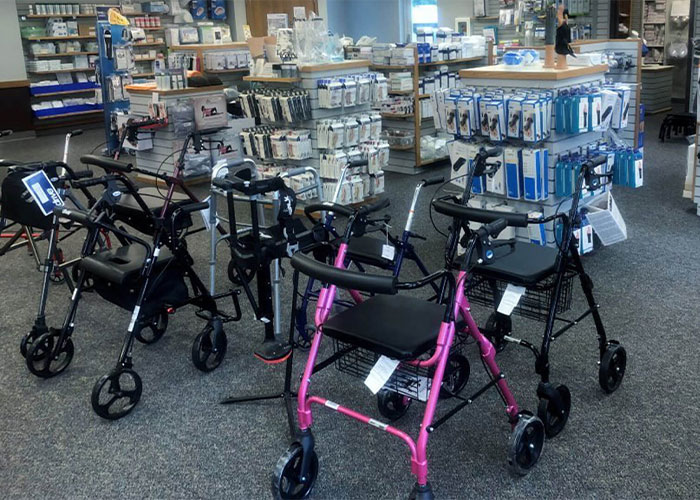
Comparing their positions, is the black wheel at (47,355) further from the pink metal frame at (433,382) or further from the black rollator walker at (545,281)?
the black rollator walker at (545,281)

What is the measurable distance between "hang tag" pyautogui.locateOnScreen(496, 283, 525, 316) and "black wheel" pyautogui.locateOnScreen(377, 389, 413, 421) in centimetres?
57

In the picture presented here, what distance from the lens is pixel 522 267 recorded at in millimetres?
2865

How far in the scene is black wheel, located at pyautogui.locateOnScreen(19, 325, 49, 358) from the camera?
3488mm

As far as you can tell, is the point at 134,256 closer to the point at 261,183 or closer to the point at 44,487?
the point at 261,183

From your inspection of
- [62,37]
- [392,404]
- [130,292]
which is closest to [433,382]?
[392,404]

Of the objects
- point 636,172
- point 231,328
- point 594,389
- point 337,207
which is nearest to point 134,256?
point 231,328

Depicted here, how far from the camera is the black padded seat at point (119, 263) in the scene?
321 cm

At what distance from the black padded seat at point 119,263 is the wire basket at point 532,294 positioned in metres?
1.44

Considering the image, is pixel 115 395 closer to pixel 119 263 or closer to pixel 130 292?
pixel 130 292

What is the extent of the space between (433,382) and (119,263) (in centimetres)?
185

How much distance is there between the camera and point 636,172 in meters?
4.42

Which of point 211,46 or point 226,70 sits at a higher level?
point 211,46

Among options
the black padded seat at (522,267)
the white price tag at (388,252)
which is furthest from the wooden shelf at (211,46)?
the black padded seat at (522,267)

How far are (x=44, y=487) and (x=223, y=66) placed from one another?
7081 mm
